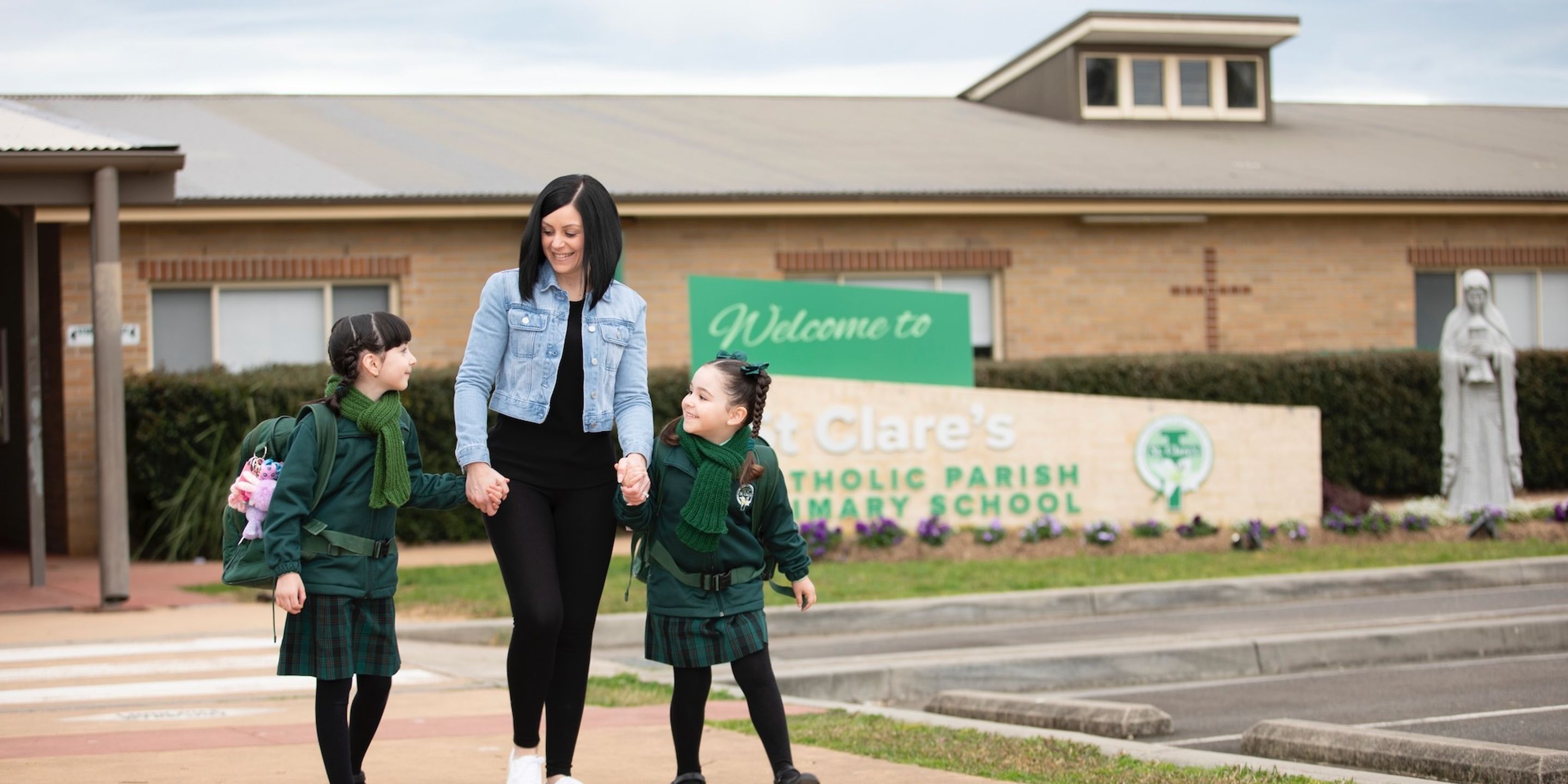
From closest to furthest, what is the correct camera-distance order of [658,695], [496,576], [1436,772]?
[1436,772], [658,695], [496,576]

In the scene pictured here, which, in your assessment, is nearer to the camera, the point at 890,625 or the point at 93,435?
the point at 890,625

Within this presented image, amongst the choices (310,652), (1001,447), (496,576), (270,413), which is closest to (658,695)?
(310,652)

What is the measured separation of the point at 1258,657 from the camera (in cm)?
878

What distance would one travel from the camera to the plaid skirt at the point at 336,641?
450 centimetres

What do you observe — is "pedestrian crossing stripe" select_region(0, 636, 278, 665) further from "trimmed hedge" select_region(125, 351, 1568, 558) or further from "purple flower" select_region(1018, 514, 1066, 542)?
"purple flower" select_region(1018, 514, 1066, 542)

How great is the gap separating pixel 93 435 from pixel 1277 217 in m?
13.8

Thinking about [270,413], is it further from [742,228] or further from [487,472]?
[487,472]

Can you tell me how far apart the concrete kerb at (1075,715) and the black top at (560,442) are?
2.80m

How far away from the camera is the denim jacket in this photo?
4688mm

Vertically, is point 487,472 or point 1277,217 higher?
point 1277,217

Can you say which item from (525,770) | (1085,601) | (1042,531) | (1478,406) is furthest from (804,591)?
(1478,406)

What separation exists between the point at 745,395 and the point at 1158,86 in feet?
65.3

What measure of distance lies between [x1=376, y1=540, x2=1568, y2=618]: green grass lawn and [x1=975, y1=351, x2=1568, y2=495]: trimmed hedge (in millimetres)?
Answer: 3489

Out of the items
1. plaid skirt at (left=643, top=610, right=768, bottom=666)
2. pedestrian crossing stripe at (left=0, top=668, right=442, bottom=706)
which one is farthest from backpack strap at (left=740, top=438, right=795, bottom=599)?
pedestrian crossing stripe at (left=0, top=668, right=442, bottom=706)
